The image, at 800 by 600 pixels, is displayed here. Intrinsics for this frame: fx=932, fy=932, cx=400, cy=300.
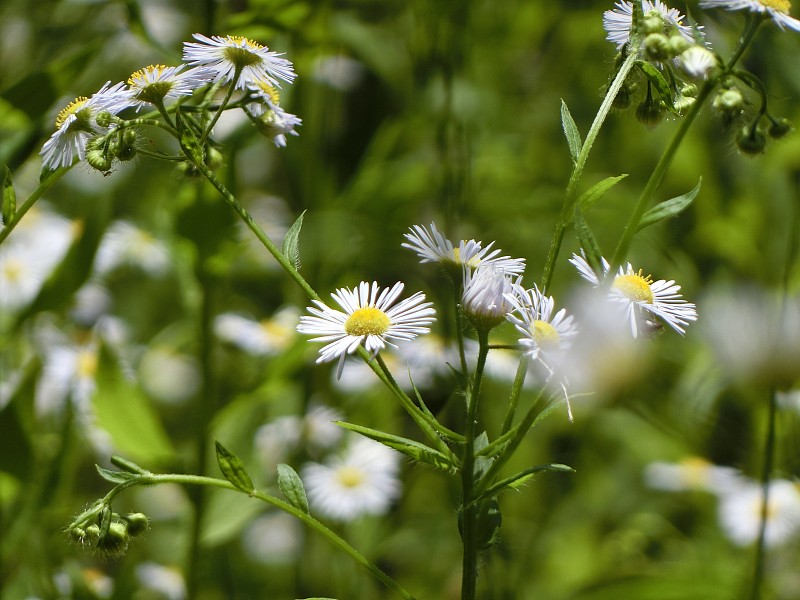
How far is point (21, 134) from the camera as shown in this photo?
66 centimetres

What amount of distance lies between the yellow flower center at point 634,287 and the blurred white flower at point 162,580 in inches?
26.1

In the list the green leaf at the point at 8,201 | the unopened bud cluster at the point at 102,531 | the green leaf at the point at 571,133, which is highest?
the green leaf at the point at 571,133

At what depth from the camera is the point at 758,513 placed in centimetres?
99

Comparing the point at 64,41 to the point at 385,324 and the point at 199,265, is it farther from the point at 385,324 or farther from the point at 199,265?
the point at 385,324

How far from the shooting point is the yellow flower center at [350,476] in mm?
994

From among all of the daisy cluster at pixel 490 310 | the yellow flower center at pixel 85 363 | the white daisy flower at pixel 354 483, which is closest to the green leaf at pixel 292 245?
the daisy cluster at pixel 490 310

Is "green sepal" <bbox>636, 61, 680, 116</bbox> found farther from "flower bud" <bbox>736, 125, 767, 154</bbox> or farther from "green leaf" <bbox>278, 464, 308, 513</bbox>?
"green leaf" <bbox>278, 464, 308, 513</bbox>

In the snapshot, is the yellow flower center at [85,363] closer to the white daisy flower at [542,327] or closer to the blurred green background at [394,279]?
the blurred green background at [394,279]

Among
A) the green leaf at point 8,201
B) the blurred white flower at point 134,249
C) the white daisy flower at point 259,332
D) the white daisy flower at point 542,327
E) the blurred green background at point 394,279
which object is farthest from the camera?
the blurred white flower at point 134,249

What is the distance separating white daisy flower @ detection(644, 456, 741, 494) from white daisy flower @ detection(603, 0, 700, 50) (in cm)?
77

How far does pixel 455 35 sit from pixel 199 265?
1.42 ft

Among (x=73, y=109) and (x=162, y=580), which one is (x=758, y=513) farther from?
(x=73, y=109)

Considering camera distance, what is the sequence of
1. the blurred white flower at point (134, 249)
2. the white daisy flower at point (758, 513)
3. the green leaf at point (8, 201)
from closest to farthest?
the green leaf at point (8, 201), the white daisy flower at point (758, 513), the blurred white flower at point (134, 249)

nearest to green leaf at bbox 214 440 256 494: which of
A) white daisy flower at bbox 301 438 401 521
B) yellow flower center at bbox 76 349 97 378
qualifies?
white daisy flower at bbox 301 438 401 521
